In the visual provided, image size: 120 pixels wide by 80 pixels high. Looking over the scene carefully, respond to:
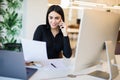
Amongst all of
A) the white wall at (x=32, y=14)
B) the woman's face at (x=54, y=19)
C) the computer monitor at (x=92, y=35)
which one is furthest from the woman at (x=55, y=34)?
the white wall at (x=32, y=14)

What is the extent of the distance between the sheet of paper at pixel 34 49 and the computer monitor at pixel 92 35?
530 millimetres

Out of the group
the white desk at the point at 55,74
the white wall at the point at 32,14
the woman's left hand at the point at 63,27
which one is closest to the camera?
the white desk at the point at 55,74

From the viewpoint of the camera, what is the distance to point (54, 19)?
2.38 m

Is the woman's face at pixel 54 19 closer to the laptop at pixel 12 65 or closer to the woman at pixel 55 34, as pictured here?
the woman at pixel 55 34

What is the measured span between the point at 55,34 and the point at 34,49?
1.95 feet

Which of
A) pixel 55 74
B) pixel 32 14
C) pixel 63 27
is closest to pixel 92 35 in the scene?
pixel 55 74

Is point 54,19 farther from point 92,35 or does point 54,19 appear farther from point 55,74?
point 92,35

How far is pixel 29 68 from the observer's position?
5.90 ft

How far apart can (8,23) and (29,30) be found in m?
0.39

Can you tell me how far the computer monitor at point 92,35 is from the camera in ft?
4.39

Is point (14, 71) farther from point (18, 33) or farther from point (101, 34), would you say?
point (18, 33)

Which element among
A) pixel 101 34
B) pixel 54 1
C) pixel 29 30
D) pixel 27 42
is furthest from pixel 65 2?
pixel 101 34

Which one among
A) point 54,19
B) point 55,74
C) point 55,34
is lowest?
point 55,74

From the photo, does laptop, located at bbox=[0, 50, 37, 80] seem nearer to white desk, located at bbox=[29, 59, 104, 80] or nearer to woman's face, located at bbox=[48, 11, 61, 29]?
white desk, located at bbox=[29, 59, 104, 80]
